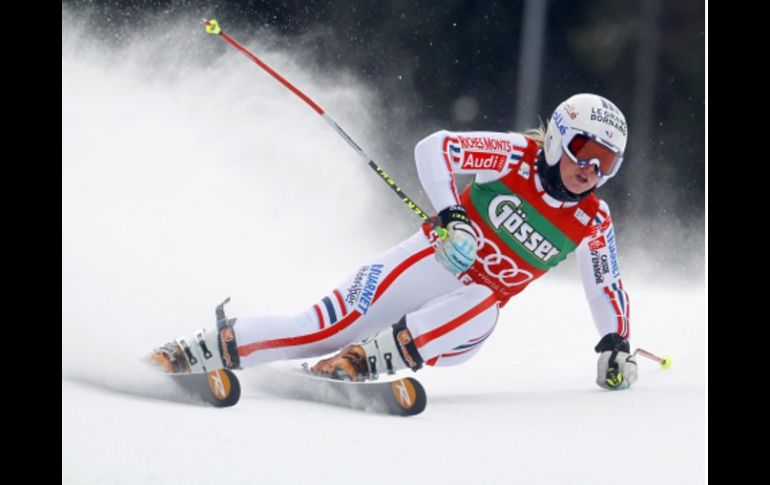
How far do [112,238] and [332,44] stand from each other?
961mm

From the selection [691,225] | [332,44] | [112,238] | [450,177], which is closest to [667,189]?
[691,225]

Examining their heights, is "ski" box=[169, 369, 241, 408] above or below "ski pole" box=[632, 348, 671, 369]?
below

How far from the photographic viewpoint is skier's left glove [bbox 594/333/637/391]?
136 inches

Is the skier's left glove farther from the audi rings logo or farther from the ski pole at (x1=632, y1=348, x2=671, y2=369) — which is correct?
the audi rings logo

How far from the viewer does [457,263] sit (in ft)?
9.75

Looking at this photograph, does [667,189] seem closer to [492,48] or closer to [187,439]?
[492,48]

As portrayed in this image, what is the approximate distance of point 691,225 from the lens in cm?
353

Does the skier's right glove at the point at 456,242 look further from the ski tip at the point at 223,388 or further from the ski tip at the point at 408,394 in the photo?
the ski tip at the point at 223,388

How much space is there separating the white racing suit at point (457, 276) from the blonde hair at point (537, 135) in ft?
0.13

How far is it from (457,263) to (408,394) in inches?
15.6

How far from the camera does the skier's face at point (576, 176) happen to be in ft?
10.3

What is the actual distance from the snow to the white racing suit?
0.63 feet

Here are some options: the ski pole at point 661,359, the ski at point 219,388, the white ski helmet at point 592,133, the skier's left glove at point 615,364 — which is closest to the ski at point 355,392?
the ski at point 219,388

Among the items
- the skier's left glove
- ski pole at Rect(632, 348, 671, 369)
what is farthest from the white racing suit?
ski pole at Rect(632, 348, 671, 369)
